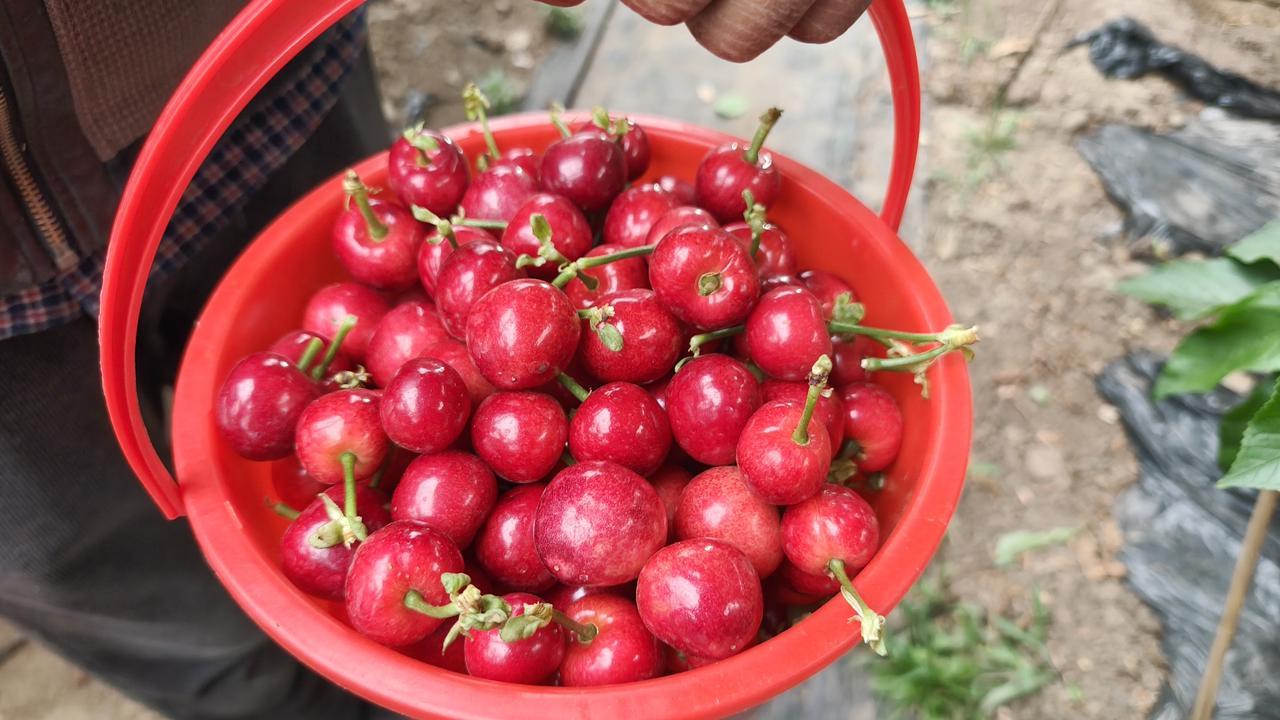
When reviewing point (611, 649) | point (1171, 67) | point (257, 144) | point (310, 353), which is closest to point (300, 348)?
point (310, 353)

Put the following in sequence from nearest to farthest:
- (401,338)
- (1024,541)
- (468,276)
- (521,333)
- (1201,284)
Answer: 1. (521,333)
2. (468,276)
3. (401,338)
4. (1201,284)
5. (1024,541)

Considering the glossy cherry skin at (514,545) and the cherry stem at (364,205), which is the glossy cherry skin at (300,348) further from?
the glossy cherry skin at (514,545)

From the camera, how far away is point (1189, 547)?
2016mm

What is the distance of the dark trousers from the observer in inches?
50.5

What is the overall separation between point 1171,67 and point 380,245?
3.09 metres

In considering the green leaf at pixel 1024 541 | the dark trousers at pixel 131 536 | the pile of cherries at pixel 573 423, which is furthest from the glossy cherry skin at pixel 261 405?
the green leaf at pixel 1024 541

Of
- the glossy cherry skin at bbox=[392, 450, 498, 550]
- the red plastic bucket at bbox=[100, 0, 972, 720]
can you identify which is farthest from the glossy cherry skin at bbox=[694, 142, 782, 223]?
the glossy cherry skin at bbox=[392, 450, 498, 550]

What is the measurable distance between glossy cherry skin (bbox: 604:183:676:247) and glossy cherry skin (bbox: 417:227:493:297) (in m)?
0.18

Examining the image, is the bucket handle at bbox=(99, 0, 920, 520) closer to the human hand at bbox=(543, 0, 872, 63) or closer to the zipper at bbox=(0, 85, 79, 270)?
the human hand at bbox=(543, 0, 872, 63)

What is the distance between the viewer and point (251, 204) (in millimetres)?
1658

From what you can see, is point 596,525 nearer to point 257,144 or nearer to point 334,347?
point 334,347

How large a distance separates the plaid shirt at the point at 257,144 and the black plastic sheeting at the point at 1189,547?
2060 millimetres

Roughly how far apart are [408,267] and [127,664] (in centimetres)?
94

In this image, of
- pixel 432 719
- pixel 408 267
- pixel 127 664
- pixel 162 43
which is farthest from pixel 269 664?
pixel 162 43
